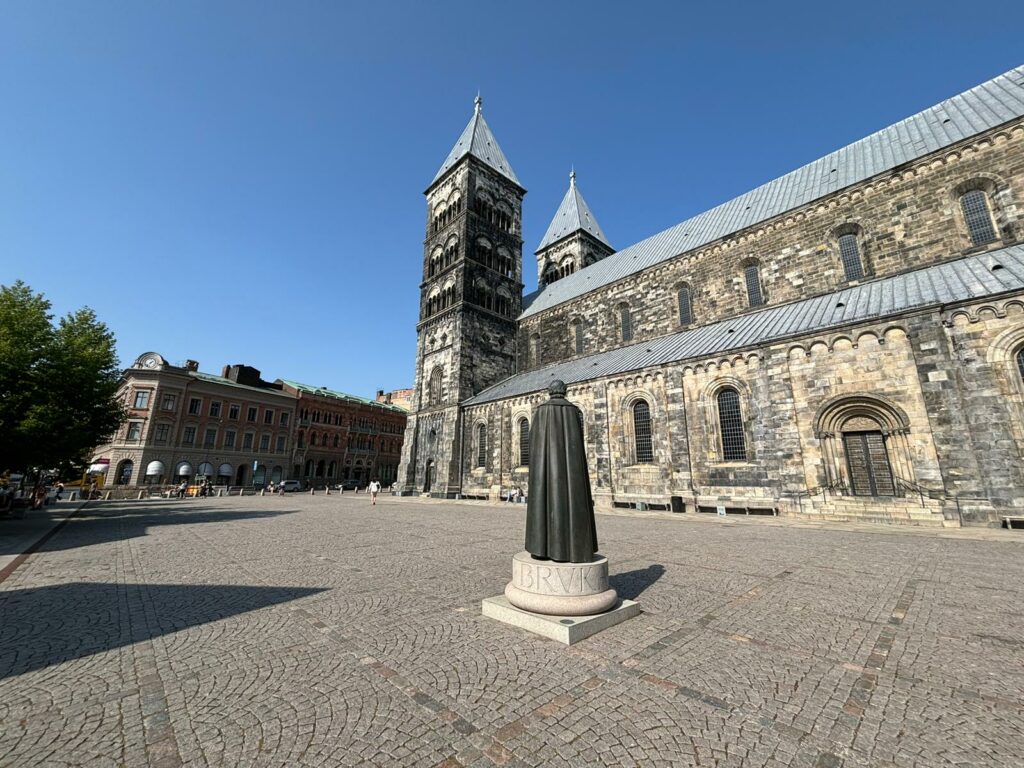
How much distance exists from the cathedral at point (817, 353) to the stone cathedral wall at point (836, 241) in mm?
80

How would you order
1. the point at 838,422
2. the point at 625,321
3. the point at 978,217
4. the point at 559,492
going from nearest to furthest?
1. the point at 559,492
2. the point at 838,422
3. the point at 978,217
4. the point at 625,321

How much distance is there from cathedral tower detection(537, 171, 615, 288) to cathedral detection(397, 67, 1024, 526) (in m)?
11.6

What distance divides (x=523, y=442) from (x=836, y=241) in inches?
780

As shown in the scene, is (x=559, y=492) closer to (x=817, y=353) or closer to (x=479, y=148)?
(x=817, y=353)

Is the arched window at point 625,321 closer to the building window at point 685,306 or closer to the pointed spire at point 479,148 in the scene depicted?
A: the building window at point 685,306

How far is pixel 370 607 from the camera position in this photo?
545 centimetres

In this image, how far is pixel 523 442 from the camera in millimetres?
26797

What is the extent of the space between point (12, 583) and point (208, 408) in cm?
4106

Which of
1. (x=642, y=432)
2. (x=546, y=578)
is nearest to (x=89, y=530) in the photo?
(x=546, y=578)

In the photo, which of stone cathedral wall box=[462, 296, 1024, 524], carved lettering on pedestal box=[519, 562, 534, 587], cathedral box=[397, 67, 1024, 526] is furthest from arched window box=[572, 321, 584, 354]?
carved lettering on pedestal box=[519, 562, 534, 587]

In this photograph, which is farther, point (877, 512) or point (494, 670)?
point (877, 512)

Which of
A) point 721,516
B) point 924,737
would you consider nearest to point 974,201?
point 721,516

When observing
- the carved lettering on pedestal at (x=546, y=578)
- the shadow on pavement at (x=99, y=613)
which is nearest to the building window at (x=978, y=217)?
the carved lettering on pedestal at (x=546, y=578)

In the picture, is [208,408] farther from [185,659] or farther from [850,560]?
[850,560]
